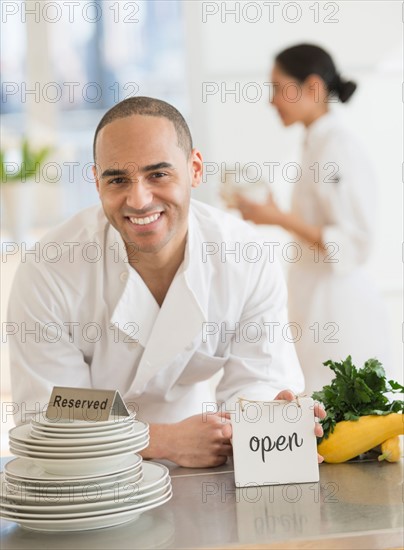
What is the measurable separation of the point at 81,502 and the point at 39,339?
0.68 meters

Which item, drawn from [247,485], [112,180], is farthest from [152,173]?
[247,485]

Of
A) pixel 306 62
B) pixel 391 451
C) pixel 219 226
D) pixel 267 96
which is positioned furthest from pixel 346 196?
pixel 391 451

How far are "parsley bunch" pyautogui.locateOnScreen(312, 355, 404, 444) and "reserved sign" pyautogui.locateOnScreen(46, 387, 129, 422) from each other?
441 millimetres

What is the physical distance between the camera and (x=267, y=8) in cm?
331

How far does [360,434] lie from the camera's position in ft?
5.14

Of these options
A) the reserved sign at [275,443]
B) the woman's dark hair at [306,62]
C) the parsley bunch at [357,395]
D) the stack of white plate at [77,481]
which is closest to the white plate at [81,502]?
the stack of white plate at [77,481]

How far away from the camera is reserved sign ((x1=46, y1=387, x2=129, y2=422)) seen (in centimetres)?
130

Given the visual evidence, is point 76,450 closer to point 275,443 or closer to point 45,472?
point 45,472

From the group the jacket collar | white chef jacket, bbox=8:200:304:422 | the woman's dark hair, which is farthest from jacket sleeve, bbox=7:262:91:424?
the woman's dark hair

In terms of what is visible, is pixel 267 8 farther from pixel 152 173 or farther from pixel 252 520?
pixel 252 520

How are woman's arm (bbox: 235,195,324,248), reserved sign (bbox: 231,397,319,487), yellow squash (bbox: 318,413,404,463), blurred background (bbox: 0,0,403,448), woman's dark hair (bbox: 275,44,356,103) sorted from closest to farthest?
reserved sign (bbox: 231,397,319,487), yellow squash (bbox: 318,413,404,463), woman's arm (bbox: 235,195,324,248), woman's dark hair (bbox: 275,44,356,103), blurred background (bbox: 0,0,403,448)

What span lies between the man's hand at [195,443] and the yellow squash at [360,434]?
0.17 m

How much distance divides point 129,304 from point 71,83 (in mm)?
2405

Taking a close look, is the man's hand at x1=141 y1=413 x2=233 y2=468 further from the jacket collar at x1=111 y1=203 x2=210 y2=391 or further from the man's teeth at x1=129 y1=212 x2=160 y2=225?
the man's teeth at x1=129 y1=212 x2=160 y2=225
